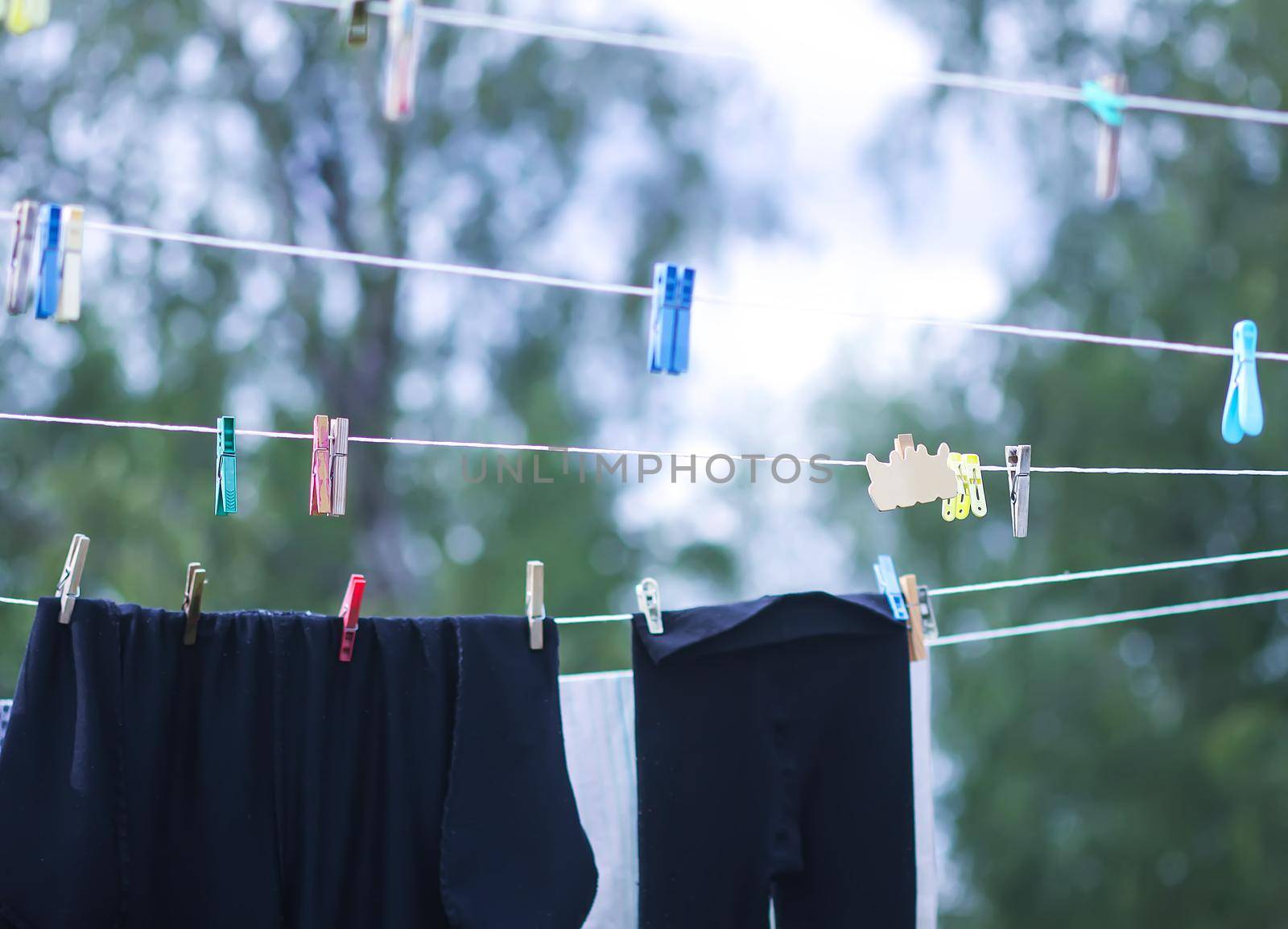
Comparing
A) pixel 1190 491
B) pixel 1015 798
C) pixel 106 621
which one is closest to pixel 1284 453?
pixel 1190 491

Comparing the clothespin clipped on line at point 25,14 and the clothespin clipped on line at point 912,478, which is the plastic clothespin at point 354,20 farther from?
the clothespin clipped on line at point 912,478

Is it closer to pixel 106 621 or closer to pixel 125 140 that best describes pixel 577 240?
pixel 125 140

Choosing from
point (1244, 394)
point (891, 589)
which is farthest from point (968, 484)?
point (1244, 394)

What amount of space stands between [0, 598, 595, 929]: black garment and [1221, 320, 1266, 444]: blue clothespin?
845mm

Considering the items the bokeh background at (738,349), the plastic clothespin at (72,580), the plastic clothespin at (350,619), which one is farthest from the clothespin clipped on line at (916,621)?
the bokeh background at (738,349)

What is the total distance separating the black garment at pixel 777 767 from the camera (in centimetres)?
165

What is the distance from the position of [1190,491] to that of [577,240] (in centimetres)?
209

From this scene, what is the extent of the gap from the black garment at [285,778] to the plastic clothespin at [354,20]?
657mm

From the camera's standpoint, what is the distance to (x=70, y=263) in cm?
140

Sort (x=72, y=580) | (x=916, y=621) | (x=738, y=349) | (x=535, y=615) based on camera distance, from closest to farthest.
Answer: (x=72, y=580)
(x=535, y=615)
(x=916, y=621)
(x=738, y=349)

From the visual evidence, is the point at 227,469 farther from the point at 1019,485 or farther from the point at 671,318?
the point at 1019,485

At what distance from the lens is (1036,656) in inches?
155

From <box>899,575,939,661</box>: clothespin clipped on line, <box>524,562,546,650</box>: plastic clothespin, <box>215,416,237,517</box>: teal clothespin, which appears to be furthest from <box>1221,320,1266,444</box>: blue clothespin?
<box>215,416,237,517</box>: teal clothespin

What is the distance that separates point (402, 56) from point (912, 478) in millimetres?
778
